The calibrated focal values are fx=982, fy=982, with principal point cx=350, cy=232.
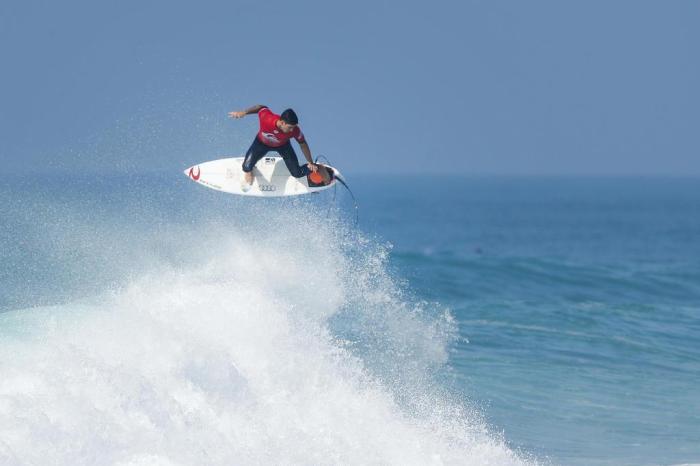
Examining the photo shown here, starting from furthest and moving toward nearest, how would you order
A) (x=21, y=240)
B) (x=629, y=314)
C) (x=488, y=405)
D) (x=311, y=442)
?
(x=629, y=314)
(x=21, y=240)
(x=488, y=405)
(x=311, y=442)

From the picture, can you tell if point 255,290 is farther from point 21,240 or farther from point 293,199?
point 21,240

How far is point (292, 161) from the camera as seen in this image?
13.9 m

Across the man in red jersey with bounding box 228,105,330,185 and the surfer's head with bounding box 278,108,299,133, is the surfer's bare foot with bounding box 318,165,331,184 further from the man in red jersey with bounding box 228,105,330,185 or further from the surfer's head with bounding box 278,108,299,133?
the surfer's head with bounding box 278,108,299,133

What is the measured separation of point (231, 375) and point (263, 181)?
4535 mm

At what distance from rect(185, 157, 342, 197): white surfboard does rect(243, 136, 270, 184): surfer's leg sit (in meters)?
0.29

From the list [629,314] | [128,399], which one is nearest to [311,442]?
[128,399]

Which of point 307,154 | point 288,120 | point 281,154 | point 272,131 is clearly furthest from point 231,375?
point 281,154

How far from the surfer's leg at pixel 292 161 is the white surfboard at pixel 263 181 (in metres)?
0.18

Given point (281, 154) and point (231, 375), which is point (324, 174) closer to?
point (281, 154)

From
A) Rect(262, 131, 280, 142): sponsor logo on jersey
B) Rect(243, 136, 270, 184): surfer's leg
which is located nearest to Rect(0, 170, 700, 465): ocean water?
Rect(243, 136, 270, 184): surfer's leg

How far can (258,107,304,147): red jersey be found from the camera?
13086 millimetres

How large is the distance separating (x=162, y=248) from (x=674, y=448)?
27.6 feet

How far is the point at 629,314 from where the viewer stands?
2222 cm

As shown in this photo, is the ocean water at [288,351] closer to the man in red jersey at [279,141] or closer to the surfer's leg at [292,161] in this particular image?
the surfer's leg at [292,161]
